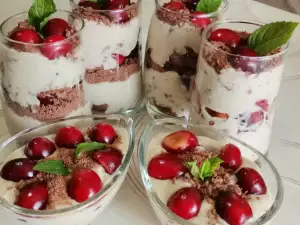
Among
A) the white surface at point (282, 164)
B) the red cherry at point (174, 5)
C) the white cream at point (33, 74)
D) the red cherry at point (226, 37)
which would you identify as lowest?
the white surface at point (282, 164)

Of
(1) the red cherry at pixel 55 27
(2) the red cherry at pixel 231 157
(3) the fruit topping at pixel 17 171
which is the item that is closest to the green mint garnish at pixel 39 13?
(1) the red cherry at pixel 55 27

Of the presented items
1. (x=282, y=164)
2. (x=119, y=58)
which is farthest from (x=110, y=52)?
(x=282, y=164)

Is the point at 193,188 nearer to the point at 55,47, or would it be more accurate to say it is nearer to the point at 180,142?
the point at 180,142

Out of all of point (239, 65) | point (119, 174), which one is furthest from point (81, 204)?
point (239, 65)

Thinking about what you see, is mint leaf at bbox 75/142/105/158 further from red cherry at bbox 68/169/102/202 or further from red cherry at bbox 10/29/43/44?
red cherry at bbox 10/29/43/44

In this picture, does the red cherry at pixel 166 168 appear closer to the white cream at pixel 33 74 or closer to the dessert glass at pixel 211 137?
the dessert glass at pixel 211 137

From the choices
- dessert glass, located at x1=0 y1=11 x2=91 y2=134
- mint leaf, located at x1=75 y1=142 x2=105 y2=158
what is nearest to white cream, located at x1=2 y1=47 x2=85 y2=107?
dessert glass, located at x1=0 y1=11 x2=91 y2=134
